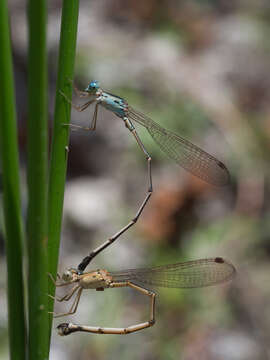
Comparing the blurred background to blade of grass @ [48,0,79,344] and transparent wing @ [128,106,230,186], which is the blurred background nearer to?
transparent wing @ [128,106,230,186]

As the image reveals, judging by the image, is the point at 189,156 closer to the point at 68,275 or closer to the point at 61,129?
the point at 68,275

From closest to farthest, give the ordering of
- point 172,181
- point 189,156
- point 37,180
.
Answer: point 37,180 < point 189,156 < point 172,181

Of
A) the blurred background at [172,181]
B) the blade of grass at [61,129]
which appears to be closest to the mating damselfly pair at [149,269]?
the blade of grass at [61,129]

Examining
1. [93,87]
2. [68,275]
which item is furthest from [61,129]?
[93,87]

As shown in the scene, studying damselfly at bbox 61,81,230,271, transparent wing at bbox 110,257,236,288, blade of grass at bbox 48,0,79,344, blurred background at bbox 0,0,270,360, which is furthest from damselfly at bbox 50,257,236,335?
blurred background at bbox 0,0,270,360

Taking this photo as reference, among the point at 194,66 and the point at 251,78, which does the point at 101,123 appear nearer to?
the point at 194,66

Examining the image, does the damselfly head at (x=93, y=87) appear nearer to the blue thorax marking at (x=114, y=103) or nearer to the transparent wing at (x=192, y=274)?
the blue thorax marking at (x=114, y=103)
